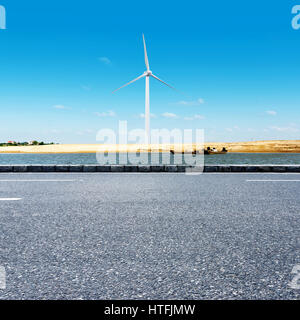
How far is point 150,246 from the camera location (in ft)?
10.4

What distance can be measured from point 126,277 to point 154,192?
4.05 metres

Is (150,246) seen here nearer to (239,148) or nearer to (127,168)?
(127,168)

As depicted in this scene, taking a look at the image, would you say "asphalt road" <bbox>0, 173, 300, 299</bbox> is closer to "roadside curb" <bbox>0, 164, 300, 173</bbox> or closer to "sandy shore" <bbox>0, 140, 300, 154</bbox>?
"roadside curb" <bbox>0, 164, 300, 173</bbox>

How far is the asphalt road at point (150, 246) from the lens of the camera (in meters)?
2.28

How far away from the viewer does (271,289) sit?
225 cm

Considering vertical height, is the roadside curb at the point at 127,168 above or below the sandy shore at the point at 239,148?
below

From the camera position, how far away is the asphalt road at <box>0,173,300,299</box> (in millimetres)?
2279

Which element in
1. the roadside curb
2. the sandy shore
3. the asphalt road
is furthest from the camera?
the sandy shore

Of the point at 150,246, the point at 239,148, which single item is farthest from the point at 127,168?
the point at 239,148

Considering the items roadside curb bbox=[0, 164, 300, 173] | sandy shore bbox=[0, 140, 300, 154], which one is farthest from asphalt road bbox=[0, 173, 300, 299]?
sandy shore bbox=[0, 140, 300, 154]

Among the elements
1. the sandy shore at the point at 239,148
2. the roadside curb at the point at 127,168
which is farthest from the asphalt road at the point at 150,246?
the sandy shore at the point at 239,148

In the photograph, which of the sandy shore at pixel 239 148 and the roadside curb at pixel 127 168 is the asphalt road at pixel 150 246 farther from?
the sandy shore at pixel 239 148

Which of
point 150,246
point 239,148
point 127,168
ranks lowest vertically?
point 150,246
